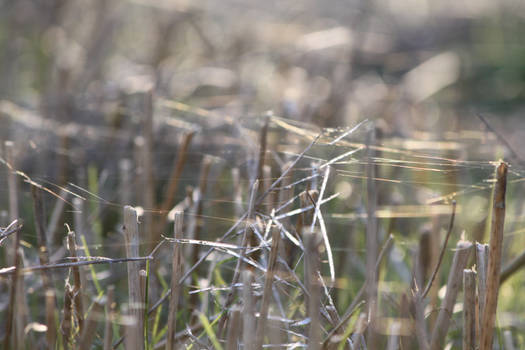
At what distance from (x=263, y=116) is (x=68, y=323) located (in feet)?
2.10

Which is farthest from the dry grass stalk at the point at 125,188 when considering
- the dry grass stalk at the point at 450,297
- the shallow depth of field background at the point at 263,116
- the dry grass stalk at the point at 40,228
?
the dry grass stalk at the point at 450,297

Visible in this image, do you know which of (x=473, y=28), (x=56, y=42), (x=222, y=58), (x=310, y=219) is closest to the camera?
(x=310, y=219)

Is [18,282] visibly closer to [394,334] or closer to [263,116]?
[394,334]

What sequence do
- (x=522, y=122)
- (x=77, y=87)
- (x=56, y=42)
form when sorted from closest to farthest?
(x=77, y=87)
(x=56, y=42)
(x=522, y=122)

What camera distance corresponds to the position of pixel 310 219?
38.3 inches

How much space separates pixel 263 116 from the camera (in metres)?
1.29

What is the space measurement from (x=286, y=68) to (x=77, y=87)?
3.10 feet

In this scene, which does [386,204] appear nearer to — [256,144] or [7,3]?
[256,144]

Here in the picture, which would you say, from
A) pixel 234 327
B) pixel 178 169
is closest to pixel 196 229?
pixel 178 169

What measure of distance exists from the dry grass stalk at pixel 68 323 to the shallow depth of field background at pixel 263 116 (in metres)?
0.18

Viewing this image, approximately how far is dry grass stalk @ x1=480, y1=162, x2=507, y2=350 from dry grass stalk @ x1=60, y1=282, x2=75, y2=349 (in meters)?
0.61

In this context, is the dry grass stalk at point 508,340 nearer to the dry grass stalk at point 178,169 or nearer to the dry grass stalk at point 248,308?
the dry grass stalk at point 248,308

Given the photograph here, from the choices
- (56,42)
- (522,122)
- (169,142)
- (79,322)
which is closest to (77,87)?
(56,42)

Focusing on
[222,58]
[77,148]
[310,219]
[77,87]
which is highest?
[222,58]
